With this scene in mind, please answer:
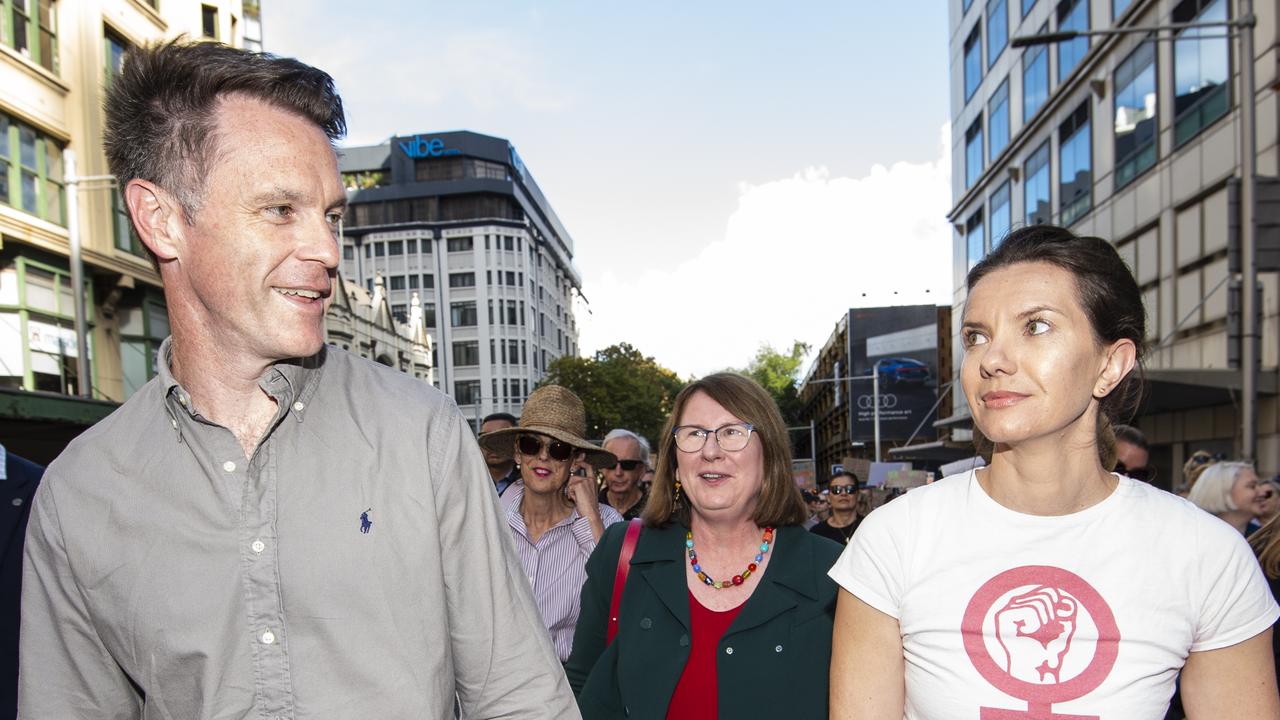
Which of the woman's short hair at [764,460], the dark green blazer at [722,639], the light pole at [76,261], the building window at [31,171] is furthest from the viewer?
the building window at [31,171]

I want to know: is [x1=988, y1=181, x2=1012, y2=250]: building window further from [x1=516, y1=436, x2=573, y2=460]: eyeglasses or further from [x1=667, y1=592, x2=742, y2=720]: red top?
[x1=667, y1=592, x2=742, y2=720]: red top

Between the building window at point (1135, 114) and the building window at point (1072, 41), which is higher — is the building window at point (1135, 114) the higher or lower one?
the lower one

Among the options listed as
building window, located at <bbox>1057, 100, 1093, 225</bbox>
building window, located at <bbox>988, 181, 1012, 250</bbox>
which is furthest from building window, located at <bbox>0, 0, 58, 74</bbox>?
building window, located at <bbox>988, 181, 1012, 250</bbox>

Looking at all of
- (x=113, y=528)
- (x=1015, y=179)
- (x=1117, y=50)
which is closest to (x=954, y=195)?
(x=1015, y=179)

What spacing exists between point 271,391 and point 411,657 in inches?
22.5

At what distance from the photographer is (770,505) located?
11.3ft

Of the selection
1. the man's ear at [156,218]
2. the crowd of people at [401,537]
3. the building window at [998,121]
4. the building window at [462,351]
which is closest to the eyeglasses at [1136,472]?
the crowd of people at [401,537]

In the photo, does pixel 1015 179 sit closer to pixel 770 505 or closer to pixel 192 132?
pixel 770 505

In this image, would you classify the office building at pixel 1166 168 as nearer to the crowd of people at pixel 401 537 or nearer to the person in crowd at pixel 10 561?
the crowd of people at pixel 401 537

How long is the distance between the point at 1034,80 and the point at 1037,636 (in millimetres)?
29159

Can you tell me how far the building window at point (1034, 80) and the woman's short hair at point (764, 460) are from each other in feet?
86.4

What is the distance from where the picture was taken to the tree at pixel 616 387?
5694 cm

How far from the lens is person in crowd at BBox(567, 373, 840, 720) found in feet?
9.79

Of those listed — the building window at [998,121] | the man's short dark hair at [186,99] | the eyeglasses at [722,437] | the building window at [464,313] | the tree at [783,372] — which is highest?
the building window at [998,121]
